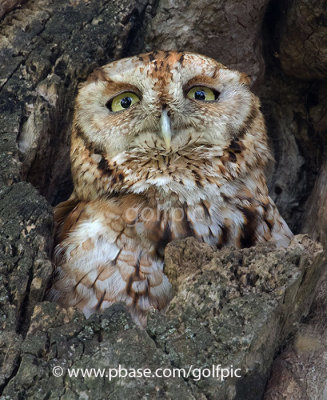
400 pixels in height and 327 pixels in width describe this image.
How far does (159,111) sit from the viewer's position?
194cm

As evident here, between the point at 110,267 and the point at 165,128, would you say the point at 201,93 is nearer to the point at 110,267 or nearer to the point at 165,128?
the point at 165,128

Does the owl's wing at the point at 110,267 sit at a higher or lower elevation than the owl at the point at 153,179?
lower

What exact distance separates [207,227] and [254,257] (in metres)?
0.42

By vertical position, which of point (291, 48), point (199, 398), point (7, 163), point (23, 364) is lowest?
point (23, 364)

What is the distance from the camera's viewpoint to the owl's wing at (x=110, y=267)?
1836 millimetres

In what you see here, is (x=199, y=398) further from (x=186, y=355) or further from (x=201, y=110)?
(x=201, y=110)

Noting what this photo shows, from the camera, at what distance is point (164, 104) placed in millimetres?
1940

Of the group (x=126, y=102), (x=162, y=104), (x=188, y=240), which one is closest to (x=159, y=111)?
(x=162, y=104)

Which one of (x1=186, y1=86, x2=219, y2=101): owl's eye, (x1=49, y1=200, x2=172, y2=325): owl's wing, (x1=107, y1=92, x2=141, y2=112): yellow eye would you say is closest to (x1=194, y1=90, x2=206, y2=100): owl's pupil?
(x1=186, y1=86, x2=219, y2=101): owl's eye

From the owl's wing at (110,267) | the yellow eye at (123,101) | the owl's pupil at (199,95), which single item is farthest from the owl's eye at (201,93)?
the owl's wing at (110,267)

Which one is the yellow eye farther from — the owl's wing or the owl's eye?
the owl's wing

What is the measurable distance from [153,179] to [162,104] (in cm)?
25

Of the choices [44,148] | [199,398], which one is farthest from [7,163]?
[199,398]

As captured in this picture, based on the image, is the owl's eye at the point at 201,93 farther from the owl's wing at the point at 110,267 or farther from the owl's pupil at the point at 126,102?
the owl's wing at the point at 110,267
